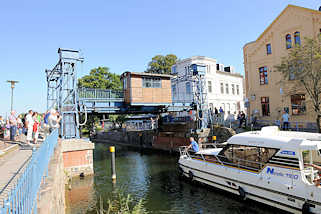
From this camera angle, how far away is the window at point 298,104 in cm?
2220

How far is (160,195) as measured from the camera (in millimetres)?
12055

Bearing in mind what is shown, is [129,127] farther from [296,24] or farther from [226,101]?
[296,24]

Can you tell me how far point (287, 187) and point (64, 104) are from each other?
1488 centimetres

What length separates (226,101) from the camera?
1528 inches

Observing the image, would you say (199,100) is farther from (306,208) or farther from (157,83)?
(306,208)

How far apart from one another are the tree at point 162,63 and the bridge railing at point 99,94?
1049 inches

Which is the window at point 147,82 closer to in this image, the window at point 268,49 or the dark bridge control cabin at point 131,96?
the dark bridge control cabin at point 131,96

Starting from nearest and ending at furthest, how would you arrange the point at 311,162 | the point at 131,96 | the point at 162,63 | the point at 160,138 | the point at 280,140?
the point at 311,162
the point at 280,140
the point at 131,96
the point at 160,138
the point at 162,63

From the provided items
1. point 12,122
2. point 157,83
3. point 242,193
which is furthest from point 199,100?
point 12,122

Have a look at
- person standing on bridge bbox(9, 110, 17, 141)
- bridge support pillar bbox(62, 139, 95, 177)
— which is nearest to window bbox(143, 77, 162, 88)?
bridge support pillar bbox(62, 139, 95, 177)

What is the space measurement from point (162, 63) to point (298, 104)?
29.8 meters

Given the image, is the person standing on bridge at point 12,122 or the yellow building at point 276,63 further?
the yellow building at point 276,63

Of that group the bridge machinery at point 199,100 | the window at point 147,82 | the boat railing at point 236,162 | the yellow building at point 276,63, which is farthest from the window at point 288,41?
the boat railing at point 236,162

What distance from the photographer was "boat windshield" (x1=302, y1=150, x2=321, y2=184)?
854 centimetres
